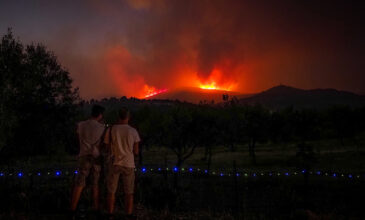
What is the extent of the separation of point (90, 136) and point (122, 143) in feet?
2.42

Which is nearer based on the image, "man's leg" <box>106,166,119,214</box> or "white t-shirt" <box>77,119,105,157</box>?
"man's leg" <box>106,166,119,214</box>

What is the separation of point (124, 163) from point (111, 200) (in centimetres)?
81

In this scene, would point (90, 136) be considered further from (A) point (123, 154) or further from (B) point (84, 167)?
(A) point (123, 154)

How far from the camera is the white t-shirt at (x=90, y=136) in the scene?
7.36 metres

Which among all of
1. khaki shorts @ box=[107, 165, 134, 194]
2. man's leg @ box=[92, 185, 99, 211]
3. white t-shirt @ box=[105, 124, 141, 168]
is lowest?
man's leg @ box=[92, 185, 99, 211]

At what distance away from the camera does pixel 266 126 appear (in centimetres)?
5581

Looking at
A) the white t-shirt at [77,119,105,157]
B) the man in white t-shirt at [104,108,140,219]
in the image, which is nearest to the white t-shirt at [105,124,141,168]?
the man in white t-shirt at [104,108,140,219]

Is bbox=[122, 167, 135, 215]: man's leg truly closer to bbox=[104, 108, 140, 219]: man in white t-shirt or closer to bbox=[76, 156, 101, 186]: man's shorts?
bbox=[104, 108, 140, 219]: man in white t-shirt

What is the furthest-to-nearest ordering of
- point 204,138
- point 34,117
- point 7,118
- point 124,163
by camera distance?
point 204,138
point 34,117
point 7,118
point 124,163

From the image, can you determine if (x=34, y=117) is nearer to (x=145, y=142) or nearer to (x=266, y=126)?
(x=145, y=142)

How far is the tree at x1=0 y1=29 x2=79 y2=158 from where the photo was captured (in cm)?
1448

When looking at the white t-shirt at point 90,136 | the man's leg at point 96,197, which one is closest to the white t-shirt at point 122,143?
the white t-shirt at point 90,136

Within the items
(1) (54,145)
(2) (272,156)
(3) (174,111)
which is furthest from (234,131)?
(1) (54,145)

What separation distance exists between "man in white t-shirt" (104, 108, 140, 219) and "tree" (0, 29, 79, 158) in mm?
7959
